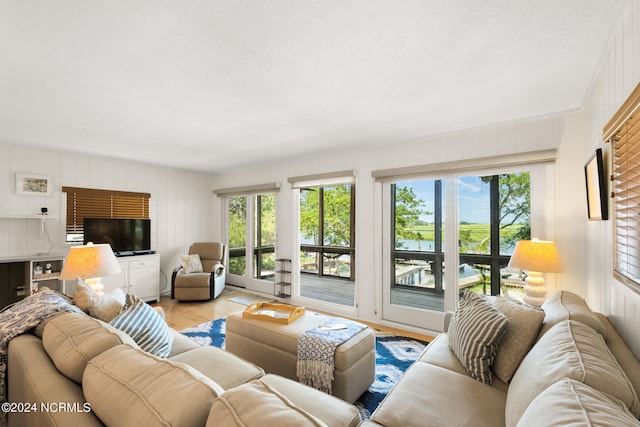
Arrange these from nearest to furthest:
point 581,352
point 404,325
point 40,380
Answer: point 40,380
point 581,352
point 404,325

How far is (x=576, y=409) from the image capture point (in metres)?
0.80

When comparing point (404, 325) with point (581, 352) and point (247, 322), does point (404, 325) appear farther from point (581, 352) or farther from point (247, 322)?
point (581, 352)

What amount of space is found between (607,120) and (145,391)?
2.66 meters

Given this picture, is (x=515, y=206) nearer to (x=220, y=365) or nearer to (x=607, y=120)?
(x=607, y=120)

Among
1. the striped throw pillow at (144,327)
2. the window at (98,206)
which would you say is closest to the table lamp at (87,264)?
the striped throw pillow at (144,327)

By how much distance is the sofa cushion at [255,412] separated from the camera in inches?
27.4

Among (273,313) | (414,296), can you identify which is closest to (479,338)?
(273,313)

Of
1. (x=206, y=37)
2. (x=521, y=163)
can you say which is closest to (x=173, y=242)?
(x=206, y=37)

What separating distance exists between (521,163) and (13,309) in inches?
160

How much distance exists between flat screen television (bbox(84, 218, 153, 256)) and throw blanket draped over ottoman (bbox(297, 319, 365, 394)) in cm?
390

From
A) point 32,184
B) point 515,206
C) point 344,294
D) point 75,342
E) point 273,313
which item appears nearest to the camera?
point 75,342

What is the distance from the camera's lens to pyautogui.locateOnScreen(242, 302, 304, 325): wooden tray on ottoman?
2555 millimetres

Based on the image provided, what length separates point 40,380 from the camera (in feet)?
3.44

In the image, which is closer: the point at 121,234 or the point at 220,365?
the point at 220,365
